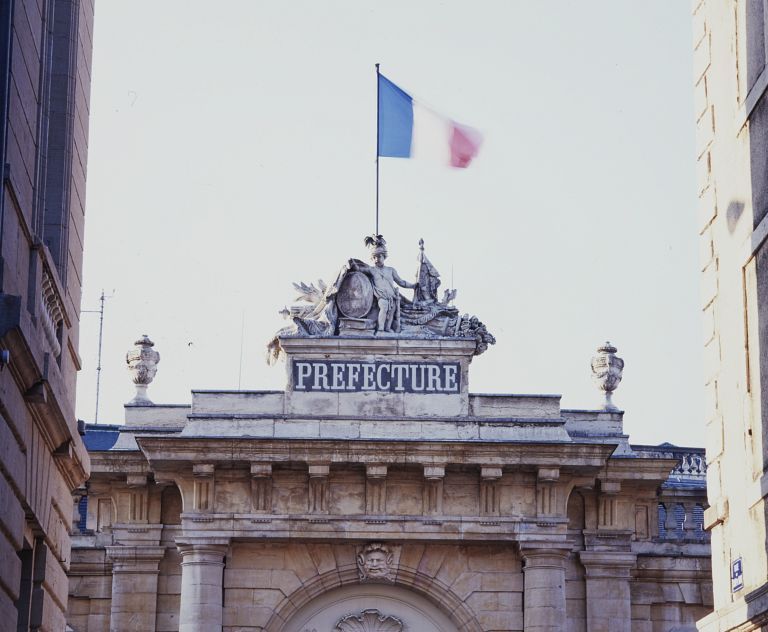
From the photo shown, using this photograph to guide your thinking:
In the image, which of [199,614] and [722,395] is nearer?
[722,395]

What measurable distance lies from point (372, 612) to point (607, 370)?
6.03 m

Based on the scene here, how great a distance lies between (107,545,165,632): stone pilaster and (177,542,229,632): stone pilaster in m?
0.83

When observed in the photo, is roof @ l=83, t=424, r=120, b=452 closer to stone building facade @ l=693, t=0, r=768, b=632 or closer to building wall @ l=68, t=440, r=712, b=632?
building wall @ l=68, t=440, r=712, b=632

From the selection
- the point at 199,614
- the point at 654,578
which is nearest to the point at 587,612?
the point at 654,578

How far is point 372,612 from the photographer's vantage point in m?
31.5

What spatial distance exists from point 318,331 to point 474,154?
5859 millimetres

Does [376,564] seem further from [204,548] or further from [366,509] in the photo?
[204,548]

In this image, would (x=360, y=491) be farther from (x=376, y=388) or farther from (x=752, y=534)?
(x=752, y=534)

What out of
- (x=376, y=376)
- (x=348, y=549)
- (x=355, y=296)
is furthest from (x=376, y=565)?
(x=355, y=296)

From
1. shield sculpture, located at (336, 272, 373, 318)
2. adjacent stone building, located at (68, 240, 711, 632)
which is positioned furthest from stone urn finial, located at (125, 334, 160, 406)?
shield sculpture, located at (336, 272, 373, 318)

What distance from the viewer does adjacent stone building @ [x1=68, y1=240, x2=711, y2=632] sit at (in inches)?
1227

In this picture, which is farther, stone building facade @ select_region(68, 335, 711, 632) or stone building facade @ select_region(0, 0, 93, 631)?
stone building facade @ select_region(68, 335, 711, 632)

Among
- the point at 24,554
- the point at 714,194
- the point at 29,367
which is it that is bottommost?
the point at 24,554

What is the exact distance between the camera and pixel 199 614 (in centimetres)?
3080
